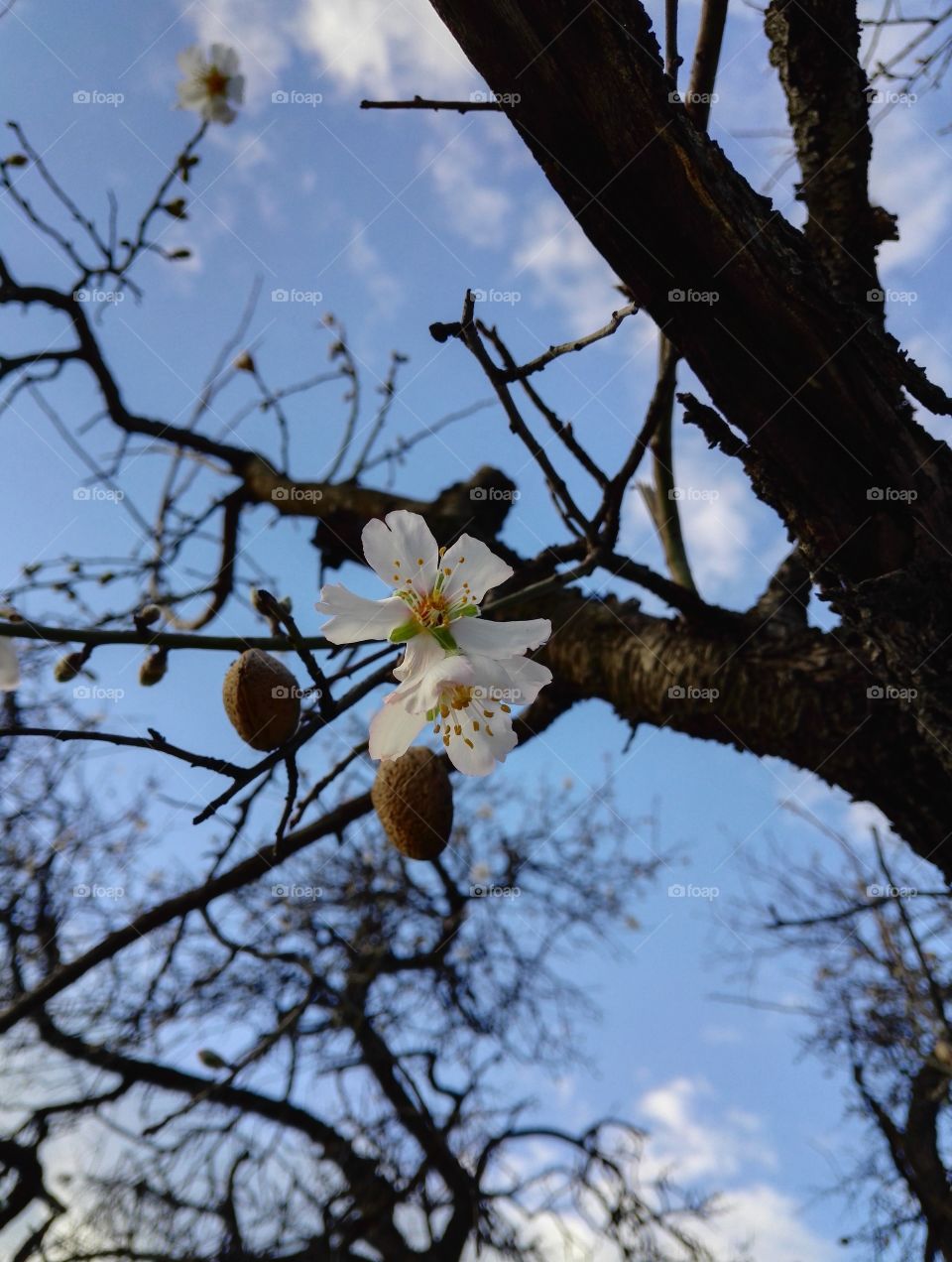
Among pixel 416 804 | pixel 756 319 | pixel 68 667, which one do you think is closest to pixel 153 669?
pixel 68 667

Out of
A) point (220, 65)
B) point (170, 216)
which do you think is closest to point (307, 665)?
point (170, 216)

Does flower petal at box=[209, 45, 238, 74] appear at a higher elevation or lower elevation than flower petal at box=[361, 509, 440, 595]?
higher

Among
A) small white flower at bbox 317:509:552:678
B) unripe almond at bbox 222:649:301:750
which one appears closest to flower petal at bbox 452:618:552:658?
small white flower at bbox 317:509:552:678

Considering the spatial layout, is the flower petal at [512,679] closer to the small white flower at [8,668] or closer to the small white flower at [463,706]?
the small white flower at [463,706]

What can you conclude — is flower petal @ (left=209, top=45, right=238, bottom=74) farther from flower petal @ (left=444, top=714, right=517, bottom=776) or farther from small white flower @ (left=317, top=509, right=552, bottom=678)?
flower petal @ (left=444, top=714, right=517, bottom=776)

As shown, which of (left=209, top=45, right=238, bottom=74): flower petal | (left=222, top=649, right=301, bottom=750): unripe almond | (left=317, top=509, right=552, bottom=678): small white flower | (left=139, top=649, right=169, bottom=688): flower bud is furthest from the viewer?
(left=209, top=45, right=238, bottom=74): flower petal

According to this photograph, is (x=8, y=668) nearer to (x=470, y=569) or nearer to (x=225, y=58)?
(x=470, y=569)
